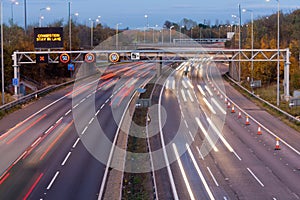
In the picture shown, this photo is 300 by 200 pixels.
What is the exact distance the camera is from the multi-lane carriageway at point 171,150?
23.8 metres

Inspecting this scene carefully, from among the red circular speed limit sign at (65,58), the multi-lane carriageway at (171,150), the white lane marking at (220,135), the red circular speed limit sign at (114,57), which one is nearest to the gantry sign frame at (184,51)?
the red circular speed limit sign at (114,57)

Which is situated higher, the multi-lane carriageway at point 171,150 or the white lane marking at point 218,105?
the white lane marking at point 218,105

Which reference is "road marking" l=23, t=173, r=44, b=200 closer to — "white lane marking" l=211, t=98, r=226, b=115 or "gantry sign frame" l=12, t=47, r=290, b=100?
"white lane marking" l=211, t=98, r=226, b=115

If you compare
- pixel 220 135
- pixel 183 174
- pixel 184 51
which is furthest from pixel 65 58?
pixel 183 174

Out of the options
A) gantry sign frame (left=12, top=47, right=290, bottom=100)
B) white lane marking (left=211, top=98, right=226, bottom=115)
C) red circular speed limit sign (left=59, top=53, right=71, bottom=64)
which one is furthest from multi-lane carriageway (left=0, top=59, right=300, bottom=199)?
gantry sign frame (left=12, top=47, right=290, bottom=100)

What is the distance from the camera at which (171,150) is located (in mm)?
32219

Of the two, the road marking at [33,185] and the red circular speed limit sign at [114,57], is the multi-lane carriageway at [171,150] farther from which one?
the red circular speed limit sign at [114,57]

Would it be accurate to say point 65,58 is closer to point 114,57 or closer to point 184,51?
point 114,57

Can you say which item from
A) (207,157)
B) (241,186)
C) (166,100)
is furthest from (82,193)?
(166,100)

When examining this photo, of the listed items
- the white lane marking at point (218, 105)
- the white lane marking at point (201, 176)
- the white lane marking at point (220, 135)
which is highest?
the white lane marking at point (218, 105)

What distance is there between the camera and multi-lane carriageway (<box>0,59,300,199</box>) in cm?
2383

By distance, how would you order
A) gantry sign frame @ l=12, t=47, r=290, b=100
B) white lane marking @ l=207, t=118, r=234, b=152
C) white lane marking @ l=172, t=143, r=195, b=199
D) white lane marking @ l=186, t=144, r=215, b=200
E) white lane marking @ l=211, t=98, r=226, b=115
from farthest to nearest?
gantry sign frame @ l=12, t=47, r=290, b=100
white lane marking @ l=211, t=98, r=226, b=115
white lane marking @ l=207, t=118, r=234, b=152
white lane marking @ l=172, t=143, r=195, b=199
white lane marking @ l=186, t=144, r=215, b=200

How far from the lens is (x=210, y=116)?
45250mm

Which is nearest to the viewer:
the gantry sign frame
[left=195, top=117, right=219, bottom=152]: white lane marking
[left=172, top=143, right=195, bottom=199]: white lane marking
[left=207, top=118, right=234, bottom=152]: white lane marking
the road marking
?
the road marking
